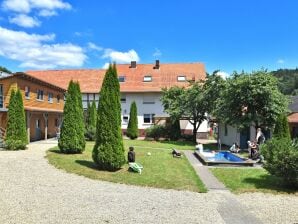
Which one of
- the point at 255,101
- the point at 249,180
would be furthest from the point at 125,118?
the point at 249,180

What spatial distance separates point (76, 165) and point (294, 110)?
72.8 feet

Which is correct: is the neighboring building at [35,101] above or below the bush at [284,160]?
above

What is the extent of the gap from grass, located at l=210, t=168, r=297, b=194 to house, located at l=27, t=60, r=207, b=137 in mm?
28843

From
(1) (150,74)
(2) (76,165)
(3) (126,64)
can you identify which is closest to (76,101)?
(2) (76,165)

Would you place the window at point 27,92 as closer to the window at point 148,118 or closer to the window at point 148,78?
the window at point 148,118

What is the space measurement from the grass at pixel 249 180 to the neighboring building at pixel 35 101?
17.7 m

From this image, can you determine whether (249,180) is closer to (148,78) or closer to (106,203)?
(106,203)

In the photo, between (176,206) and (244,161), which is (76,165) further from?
(244,161)

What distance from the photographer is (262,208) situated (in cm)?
1076

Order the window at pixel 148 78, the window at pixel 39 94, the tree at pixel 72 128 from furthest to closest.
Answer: the window at pixel 148 78 < the window at pixel 39 94 < the tree at pixel 72 128

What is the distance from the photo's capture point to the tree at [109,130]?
52.0 feet

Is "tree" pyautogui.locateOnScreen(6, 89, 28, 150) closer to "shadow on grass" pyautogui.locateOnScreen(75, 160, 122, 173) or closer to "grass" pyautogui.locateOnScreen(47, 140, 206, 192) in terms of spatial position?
"grass" pyautogui.locateOnScreen(47, 140, 206, 192)

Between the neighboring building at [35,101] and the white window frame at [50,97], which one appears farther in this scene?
the white window frame at [50,97]

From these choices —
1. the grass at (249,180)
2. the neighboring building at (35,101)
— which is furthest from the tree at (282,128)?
the neighboring building at (35,101)
